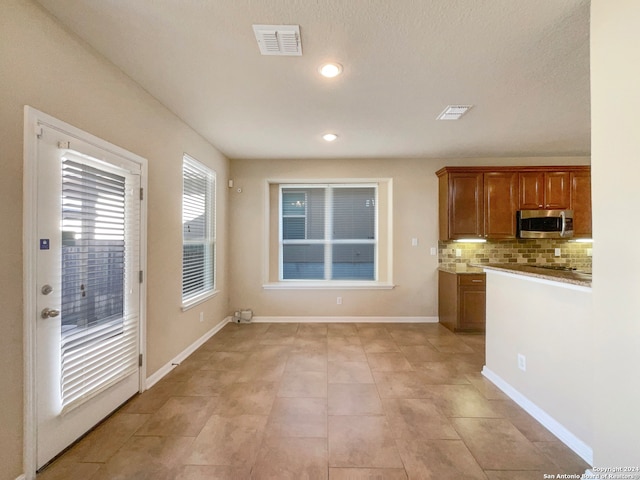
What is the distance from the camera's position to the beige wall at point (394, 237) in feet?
15.3

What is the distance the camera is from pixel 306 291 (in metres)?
4.73

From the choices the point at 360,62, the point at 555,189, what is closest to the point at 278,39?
the point at 360,62

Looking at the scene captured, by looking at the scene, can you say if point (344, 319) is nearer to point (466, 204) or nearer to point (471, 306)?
point (471, 306)

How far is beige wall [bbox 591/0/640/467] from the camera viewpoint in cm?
129

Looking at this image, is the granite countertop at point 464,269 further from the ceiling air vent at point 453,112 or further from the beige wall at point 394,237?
the ceiling air vent at point 453,112

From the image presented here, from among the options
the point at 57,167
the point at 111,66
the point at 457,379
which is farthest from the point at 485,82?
the point at 57,167

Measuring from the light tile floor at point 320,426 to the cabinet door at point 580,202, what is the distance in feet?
9.16

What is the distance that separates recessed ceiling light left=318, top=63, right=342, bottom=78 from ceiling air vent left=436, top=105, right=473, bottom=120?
1.28m

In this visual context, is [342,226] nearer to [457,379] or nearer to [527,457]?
[457,379]

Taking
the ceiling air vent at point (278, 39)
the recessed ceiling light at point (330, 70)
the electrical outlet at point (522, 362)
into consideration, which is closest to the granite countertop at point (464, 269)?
the electrical outlet at point (522, 362)

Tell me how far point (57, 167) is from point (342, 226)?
12.4ft

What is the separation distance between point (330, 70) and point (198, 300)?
9.73 ft

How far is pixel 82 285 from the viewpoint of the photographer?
6.23 ft

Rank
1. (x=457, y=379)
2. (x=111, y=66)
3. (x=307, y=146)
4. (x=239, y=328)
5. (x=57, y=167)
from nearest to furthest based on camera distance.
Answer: (x=57, y=167)
(x=111, y=66)
(x=457, y=379)
(x=307, y=146)
(x=239, y=328)
